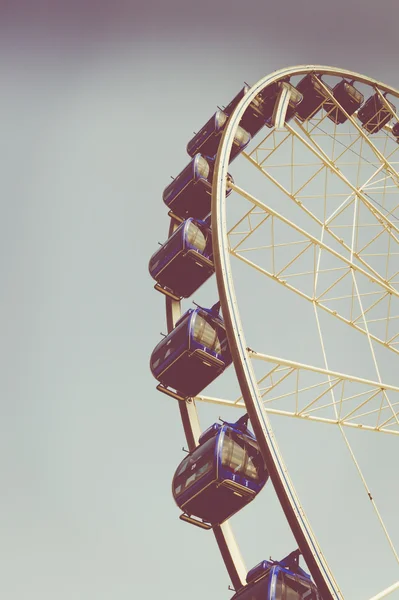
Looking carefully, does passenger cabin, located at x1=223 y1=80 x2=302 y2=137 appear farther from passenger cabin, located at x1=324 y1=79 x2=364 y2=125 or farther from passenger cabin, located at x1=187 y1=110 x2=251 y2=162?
passenger cabin, located at x1=324 y1=79 x2=364 y2=125

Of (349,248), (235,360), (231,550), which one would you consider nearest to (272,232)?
(349,248)

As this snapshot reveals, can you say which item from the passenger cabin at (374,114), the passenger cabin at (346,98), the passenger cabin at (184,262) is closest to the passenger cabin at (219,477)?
the passenger cabin at (184,262)

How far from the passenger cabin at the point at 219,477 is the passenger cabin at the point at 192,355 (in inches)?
49.7

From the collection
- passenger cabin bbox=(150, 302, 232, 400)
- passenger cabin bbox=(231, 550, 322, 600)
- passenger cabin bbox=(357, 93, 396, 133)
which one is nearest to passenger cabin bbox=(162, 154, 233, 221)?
passenger cabin bbox=(150, 302, 232, 400)

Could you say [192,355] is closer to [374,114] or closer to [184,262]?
[184,262]

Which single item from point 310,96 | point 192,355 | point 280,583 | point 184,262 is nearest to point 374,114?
point 310,96

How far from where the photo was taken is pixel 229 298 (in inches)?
347

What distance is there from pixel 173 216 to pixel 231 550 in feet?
23.2

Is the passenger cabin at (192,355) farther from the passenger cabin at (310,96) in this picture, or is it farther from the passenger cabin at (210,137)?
the passenger cabin at (310,96)

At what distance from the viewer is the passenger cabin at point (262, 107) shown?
15930mm

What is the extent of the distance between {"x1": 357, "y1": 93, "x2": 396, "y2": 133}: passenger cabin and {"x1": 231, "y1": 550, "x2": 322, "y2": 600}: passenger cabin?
13.7 metres

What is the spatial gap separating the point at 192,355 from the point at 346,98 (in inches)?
406

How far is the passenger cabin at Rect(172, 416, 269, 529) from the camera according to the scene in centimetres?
876

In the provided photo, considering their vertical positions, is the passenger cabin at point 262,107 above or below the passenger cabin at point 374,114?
below
